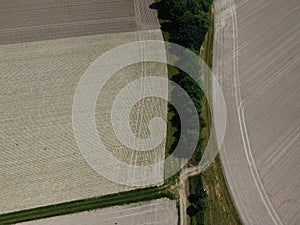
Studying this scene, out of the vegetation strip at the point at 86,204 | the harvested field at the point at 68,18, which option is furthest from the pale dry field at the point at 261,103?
the harvested field at the point at 68,18

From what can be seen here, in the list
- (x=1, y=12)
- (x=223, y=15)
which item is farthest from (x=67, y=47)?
(x=223, y=15)

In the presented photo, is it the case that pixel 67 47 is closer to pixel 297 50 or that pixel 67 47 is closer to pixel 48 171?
pixel 48 171

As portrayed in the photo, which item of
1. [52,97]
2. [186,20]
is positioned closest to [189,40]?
[186,20]

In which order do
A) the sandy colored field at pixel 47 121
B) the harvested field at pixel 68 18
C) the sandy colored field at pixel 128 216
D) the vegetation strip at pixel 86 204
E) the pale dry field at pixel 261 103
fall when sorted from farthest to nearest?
the harvested field at pixel 68 18 < the pale dry field at pixel 261 103 < the sandy colored field at pixel 47 121 < the sandy colored field at pixel 128 216 < the vegetation strip at pixel 86 204

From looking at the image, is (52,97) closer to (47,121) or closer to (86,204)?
(47,121)

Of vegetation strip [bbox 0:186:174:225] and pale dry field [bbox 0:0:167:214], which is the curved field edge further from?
pale dry field [bbox 0:0:167:214]

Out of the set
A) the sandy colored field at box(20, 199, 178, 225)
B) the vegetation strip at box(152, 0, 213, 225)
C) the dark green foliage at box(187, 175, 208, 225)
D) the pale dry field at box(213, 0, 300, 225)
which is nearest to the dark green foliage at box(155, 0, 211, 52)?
the vegetation strip at box(152, 0, 213, 225)

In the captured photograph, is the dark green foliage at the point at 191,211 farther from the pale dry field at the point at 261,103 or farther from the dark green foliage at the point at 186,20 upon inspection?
the dark green foliage at the point at 186,20
